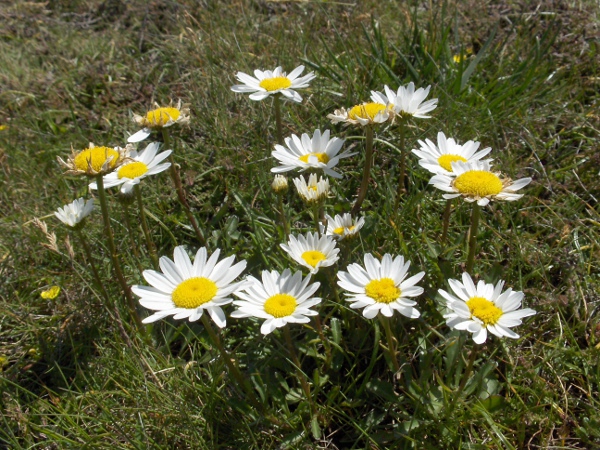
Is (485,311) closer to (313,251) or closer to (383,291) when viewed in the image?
(383,291)

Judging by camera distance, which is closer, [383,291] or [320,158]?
[383,291]

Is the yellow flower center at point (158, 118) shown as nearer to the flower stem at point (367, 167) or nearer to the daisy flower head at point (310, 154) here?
the daisy flower head at point (310, 154)

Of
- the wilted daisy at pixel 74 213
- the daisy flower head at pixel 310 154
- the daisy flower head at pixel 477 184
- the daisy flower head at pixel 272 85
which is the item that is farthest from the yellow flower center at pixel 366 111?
the wilted daisy at pixel 74 213

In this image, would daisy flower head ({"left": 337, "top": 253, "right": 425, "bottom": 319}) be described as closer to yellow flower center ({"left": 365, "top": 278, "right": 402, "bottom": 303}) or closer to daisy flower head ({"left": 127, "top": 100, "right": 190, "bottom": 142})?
yellow flower center ({"left": 365, "top": 278, "right": 402, "bottom": 303})

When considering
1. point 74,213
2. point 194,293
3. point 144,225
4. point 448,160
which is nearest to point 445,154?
point 448,160

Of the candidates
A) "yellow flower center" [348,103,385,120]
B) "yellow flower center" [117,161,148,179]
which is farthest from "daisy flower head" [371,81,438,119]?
"yellow flower center" [117,161,148,179]
